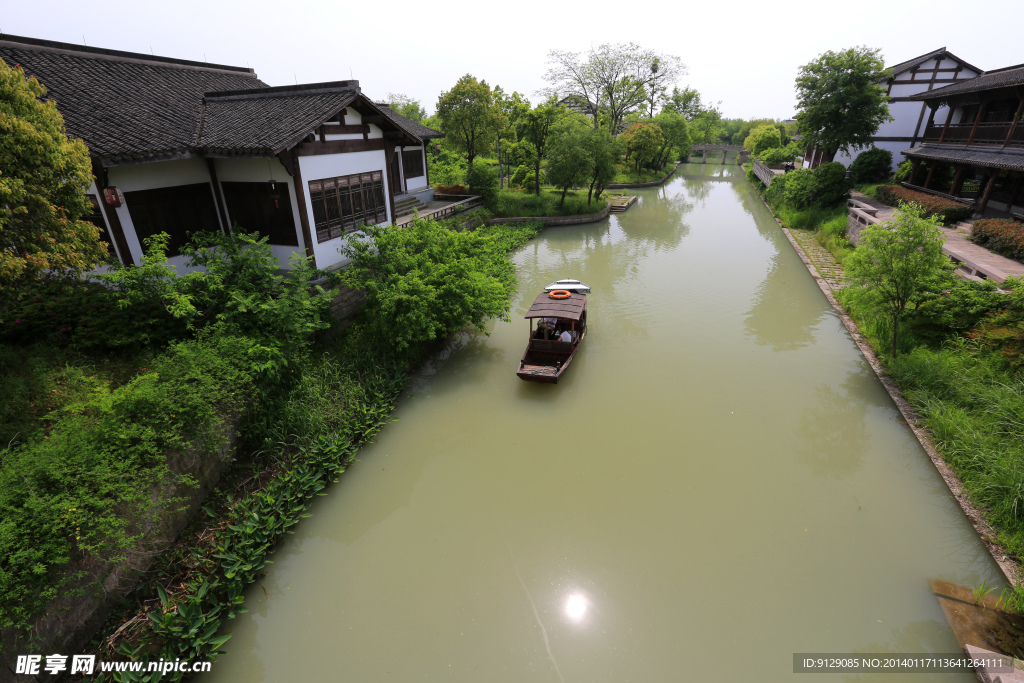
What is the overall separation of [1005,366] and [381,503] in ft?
45.2

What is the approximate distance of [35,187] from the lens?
6.61 meters

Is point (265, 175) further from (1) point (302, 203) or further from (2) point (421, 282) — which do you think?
(2) point (421, 282)

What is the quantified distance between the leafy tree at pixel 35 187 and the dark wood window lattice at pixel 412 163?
64.3 ft

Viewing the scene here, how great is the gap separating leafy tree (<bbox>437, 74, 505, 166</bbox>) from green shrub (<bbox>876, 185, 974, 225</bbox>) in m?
22.1

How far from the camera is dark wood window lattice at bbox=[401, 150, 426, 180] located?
2582 centimetres

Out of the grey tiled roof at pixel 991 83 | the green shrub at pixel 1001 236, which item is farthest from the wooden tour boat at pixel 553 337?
the grey tiled roof at pixel 991 83

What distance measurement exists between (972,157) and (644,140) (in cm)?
3000

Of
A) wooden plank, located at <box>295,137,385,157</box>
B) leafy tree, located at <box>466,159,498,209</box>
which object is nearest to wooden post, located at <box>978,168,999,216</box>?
leafy tree, located at <box>466,159,498,209</box>

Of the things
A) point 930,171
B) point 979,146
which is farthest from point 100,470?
point 930,171

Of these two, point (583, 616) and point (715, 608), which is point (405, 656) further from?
point (715, 608)

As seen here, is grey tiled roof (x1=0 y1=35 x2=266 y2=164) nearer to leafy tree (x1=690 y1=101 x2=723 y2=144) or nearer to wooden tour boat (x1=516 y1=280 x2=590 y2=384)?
wooden tour boat (x1=516 y1=280 x2=590 y2=384)

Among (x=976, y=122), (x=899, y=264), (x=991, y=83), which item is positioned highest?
(x=991, y=83)

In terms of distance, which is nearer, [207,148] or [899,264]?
[899,264]

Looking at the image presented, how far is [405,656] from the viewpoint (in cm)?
631
